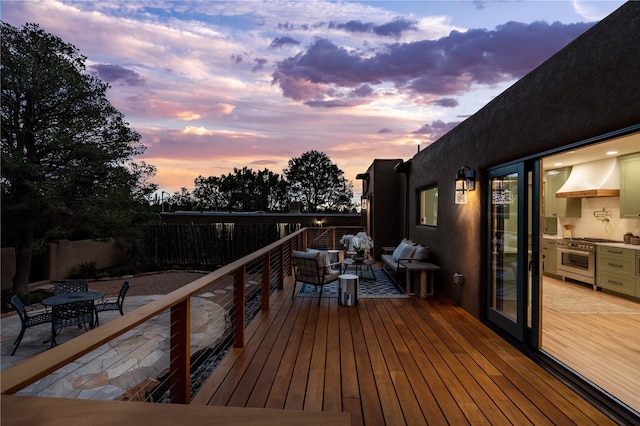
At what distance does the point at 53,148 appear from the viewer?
402 inches

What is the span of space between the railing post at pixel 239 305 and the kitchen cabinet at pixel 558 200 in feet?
23.3

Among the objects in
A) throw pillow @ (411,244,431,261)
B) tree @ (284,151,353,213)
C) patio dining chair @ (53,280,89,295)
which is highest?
tree @ (284,151,353,213)

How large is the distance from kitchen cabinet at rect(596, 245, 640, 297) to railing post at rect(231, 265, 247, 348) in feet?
19.5

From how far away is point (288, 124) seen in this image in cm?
A: 1295

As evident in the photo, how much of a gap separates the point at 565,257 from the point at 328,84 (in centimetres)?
707

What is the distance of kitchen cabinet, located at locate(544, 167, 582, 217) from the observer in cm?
709

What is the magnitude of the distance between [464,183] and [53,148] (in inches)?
457

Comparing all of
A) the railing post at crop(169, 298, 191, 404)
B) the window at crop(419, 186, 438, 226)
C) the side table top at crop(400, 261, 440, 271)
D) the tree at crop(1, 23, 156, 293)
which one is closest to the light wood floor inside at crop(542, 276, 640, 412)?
the side table top at crop(400, 261, 440, 271)

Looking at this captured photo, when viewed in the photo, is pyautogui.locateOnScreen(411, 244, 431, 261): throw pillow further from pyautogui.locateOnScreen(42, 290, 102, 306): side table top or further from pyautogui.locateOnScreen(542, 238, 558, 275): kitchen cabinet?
pyautogui.locateOnScreen(42, 290, 102, 306): side table top

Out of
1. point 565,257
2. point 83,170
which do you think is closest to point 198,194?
point 83,170

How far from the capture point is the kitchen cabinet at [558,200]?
709 centimetres

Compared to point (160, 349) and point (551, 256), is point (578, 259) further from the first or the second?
point (160, 349)

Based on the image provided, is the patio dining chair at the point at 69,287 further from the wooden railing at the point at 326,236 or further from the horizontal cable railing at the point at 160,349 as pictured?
the wooden railing at the point at 326,236

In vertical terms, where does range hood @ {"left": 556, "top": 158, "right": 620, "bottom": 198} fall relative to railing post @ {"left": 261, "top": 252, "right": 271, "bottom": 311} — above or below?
above
